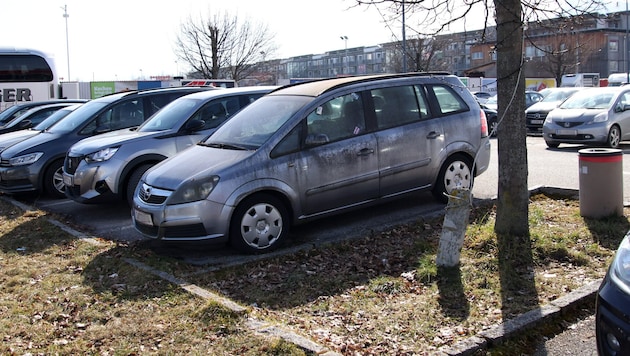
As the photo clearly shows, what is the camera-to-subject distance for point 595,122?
49.0 ft

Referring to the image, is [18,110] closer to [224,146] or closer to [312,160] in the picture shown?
[224,146]

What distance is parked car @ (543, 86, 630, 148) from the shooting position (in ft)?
48.8

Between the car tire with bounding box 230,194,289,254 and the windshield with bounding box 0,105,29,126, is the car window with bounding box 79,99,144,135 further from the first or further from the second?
the windshield with bounding box 0,105,29,126

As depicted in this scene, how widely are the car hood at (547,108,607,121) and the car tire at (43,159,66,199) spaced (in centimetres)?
1132

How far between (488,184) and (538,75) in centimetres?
6145

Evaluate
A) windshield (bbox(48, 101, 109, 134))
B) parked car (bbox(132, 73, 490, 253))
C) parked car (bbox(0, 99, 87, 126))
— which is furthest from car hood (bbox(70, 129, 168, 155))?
parked car (bbox(0, 99, 87, 126))

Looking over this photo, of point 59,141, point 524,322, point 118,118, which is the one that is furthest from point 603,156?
point 59,141

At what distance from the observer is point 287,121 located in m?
7.00

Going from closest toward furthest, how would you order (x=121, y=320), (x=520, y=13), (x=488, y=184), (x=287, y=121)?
(x=121, y=320) < (x=520, y=13) < (x=287, y=121) < (x=488, y=184)

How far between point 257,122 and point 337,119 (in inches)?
36.9

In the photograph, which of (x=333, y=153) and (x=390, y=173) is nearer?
(x=333, y=153)

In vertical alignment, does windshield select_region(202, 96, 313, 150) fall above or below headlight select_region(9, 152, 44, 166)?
above

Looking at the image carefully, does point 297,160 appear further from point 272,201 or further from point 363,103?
point 363,103

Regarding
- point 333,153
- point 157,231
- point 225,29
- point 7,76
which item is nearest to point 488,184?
point 333,153
